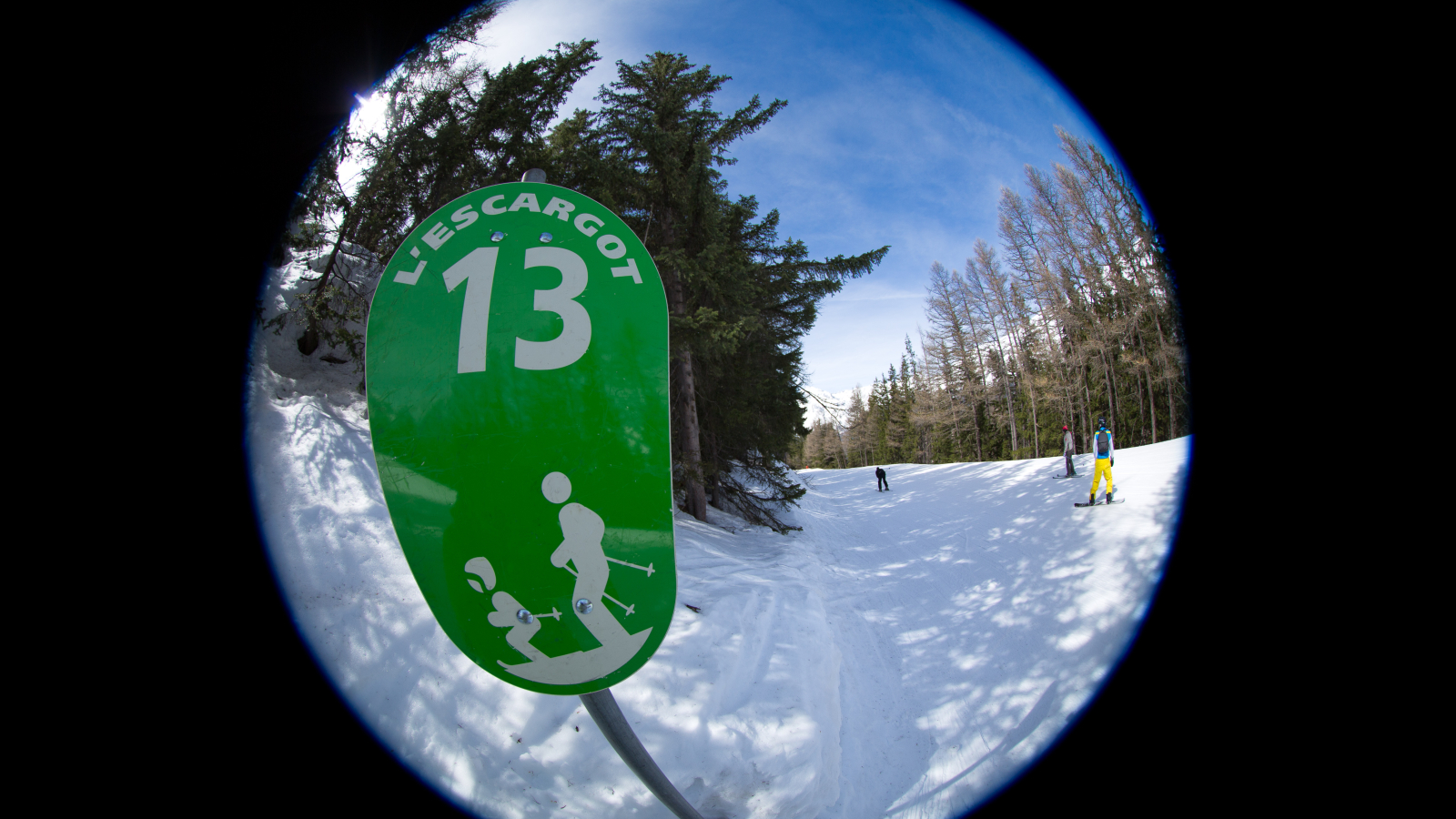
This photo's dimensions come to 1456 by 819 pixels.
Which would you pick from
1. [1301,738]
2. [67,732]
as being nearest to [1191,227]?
[1301,738]

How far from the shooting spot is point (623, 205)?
5812 millimetres

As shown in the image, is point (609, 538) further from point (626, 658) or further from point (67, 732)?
point (67, 732)

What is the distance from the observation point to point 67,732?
55.8 inches

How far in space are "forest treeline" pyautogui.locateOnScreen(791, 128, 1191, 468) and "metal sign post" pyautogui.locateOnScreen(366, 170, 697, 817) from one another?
3.36 m

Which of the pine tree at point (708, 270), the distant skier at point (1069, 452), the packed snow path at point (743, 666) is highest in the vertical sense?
the pine tree at point (708, 270)

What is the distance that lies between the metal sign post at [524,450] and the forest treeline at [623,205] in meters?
2.52

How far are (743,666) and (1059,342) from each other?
17.0 meters

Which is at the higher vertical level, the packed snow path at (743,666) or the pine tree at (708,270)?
the pine tree at (708,270)

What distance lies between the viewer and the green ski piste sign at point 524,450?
1201 mm

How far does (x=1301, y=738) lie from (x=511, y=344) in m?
3.43

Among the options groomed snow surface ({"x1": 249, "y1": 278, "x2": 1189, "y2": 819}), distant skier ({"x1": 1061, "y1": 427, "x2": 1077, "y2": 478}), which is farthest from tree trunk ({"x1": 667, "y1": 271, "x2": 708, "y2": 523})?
distant skier ({"x1": 1061, "y1": 427, "x2": 1077, "y2": 478})

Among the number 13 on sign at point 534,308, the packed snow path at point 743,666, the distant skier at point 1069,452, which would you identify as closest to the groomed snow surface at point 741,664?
the packed snow path at point 743,666

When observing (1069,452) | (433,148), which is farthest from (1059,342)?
(433,148)

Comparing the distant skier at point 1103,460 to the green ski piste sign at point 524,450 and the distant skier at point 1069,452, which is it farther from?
the green ski piste sign at point 524,450
